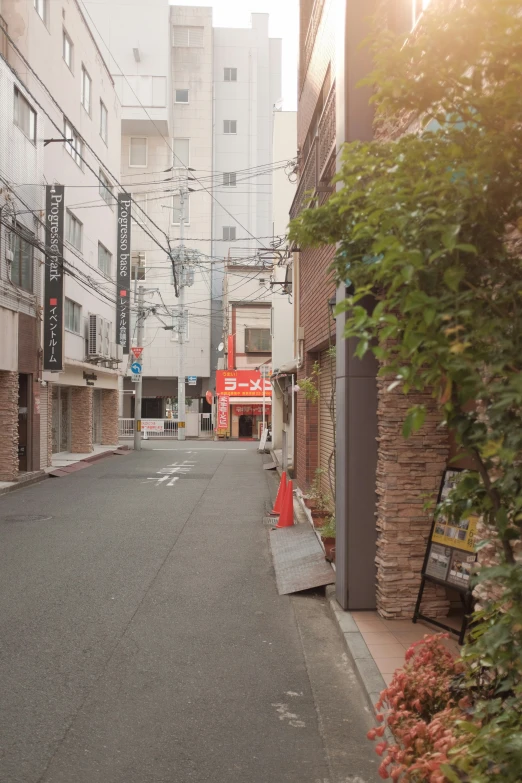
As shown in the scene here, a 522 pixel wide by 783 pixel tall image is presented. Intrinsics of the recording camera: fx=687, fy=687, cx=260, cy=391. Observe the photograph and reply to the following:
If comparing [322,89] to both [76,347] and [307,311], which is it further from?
[76,347]

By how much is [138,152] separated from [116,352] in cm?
2470

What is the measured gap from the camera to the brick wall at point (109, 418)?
112 ft

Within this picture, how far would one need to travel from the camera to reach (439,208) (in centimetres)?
257

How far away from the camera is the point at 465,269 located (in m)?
2.60

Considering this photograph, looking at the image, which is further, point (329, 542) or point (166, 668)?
point (329, 542)

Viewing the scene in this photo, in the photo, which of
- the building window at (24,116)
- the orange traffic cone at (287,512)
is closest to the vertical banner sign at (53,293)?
the building window at (24,116)

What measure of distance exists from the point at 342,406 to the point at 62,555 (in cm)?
507

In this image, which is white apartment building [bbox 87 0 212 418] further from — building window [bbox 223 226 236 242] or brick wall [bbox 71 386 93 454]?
brick wall [bbox 71 386 93 454]

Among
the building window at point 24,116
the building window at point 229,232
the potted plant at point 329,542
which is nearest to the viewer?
the potted plant at point 329,542

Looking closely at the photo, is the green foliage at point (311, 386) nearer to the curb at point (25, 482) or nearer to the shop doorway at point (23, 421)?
the curb at point (25, 482)

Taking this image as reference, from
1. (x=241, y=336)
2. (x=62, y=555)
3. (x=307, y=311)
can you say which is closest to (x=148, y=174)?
(x=241, y=336)

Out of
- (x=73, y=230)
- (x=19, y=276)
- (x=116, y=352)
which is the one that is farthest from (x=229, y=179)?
(x=19, y=276)

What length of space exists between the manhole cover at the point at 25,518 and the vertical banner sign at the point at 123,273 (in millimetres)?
17976

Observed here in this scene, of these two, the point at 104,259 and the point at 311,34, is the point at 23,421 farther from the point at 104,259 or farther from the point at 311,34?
the point at 311,34
